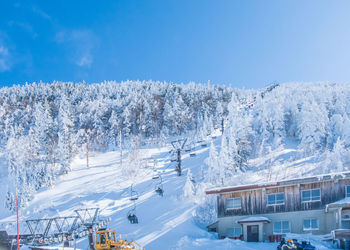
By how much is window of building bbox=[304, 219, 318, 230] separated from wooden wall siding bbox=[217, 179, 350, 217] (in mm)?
840

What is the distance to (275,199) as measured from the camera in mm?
22812

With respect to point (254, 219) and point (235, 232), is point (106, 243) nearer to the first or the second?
point (235, 232)

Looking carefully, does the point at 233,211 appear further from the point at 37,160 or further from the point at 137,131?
the point at 137,131

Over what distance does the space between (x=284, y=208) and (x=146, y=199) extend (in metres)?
21.2

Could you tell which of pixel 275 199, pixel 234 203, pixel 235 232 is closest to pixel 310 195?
pixel 275 199

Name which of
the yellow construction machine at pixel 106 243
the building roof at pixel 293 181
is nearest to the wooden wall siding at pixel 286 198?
the building roof at pixel 293 181

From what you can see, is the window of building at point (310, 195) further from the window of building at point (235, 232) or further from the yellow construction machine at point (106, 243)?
the yellow construction machine at point (106, 243)

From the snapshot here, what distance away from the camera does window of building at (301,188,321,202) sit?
846 inches

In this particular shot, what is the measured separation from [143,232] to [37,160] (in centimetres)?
4078

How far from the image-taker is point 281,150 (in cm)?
5275

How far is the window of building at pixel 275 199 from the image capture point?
22641mm

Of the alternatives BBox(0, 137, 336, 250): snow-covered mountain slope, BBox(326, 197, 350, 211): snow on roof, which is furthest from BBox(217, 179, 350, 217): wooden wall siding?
BBox(0, 137, 336, 250): snow-covered mountain slope

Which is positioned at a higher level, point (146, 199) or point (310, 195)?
point (310, 195)

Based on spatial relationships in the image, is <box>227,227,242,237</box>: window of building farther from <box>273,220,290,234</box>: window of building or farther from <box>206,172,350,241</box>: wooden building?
<box>273,220,290,234</box>: window of building
